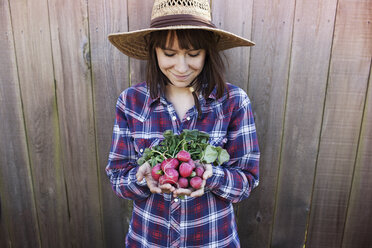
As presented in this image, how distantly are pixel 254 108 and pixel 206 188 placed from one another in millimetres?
730

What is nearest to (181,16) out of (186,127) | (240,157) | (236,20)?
(186,127)

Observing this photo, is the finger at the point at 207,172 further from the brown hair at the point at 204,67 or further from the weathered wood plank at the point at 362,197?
the weathered wood plank at the point at 362,197

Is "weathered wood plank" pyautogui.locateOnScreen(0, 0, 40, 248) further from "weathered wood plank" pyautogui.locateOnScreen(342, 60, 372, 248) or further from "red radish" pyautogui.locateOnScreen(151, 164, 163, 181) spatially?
"weathered wood plank" pyautogui.locateOnScreen(342, 60, 372, 248)

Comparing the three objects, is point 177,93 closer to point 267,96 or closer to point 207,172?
point 207,172

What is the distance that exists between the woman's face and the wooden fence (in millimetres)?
527

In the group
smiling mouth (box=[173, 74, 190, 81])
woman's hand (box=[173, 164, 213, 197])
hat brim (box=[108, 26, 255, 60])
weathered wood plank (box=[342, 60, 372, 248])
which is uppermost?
hat brim (box=[108, 26, 255, 60])

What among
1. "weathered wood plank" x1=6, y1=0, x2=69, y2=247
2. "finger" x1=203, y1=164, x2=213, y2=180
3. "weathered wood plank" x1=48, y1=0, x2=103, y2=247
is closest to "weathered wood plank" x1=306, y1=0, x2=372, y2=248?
"finger" x1=203, y1=164, x2=213, y2=180

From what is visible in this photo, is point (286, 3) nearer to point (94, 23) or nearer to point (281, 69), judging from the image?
point (281, 69)

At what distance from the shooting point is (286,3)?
5.07ft

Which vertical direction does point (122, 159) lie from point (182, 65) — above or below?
below

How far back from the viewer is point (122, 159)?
1.34 metres

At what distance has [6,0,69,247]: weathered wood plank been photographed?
1.68 metres

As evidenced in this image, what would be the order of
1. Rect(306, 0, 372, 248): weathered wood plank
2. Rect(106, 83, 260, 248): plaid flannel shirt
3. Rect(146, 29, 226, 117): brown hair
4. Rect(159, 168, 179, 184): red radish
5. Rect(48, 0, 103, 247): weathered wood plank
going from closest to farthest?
Rect(159, 168, 179, 184): red radish → Rect(146, 29, 226, 117): brown hair → Rect(106, 83, 260, 248): plaid flannel shirt → Rect(306, 0, 372, 248): weathered wood plank → Rect(48, 0, 103, 247): weathered wood plank

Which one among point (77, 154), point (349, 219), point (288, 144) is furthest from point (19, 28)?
point (349, 219)
